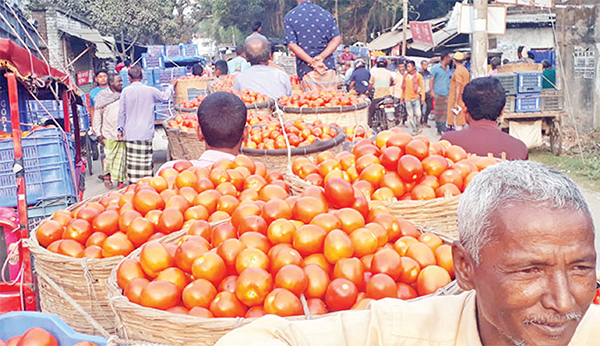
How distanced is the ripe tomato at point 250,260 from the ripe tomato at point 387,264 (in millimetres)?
447

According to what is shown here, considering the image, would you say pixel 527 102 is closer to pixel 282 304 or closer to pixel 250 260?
pixel 250 260

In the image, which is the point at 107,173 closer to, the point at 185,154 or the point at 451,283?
the point at 185,154

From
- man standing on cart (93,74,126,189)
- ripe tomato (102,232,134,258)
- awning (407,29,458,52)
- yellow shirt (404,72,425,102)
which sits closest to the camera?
ripe tomato (102,232,134,258)

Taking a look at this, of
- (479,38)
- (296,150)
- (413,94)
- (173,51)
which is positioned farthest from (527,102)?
(173,51)

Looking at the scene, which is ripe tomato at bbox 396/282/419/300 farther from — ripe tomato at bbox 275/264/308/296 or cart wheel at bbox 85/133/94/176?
Answer: cart wheel at bbox 85/133/94/176

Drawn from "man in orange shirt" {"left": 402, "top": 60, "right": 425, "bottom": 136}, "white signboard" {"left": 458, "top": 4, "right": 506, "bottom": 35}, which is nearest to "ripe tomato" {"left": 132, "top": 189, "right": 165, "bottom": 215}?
"white signboard" {"left": 458, "top": 4, "right": 506, "bottom": 35}

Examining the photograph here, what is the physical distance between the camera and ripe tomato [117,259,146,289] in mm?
2347

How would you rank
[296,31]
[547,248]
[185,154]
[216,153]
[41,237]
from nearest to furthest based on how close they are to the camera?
[547,248]
[41,237]
[216,153]
[185,154]
[296,31]

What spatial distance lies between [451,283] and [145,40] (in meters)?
36.0

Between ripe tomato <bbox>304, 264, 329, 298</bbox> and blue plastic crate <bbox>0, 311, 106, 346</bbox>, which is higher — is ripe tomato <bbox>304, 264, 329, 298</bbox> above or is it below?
above

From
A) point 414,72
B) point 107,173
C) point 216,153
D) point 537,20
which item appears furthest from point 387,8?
point 216,153

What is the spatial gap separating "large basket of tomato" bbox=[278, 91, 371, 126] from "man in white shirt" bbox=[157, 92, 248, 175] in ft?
8.63

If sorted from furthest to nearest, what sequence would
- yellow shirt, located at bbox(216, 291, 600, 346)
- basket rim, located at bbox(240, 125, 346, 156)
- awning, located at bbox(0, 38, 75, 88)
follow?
1. basket rim, located at bbox(240, 125, 346, 156)
2. awning, located at bbox(0, 38, 75, 88)
3. yellow shirt, located at bbox(216, 291, 600, 346)

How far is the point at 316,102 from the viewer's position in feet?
22.1
